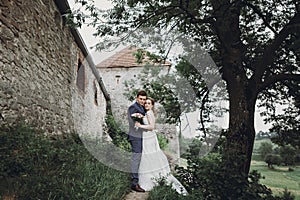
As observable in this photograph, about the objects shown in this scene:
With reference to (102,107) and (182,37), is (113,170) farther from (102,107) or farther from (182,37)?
(102,107)

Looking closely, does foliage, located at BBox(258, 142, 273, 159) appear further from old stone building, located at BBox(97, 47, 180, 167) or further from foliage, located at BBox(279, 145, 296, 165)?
old stone building, located at BBox(97, 47, 180, 167)

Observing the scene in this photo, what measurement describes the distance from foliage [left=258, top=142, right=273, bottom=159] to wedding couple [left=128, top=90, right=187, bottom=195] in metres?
2.59

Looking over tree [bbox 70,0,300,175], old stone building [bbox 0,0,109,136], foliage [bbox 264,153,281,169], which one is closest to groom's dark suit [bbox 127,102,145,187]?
tree [bbox 70,0,300,175]

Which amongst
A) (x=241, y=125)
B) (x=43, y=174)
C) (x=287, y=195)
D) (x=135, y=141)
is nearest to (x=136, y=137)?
(x=135, y=141)

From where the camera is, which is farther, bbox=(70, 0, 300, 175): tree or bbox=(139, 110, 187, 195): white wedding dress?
bbox=(70, 0, 300, 175): tree

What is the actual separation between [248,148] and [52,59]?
14.5 ft

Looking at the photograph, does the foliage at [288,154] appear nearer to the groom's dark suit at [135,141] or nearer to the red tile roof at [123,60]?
the red tile roof at [123,60]

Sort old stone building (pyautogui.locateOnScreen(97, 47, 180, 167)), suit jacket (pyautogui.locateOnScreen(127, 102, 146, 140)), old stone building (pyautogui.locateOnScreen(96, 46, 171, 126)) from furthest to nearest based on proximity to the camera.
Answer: old stone building (pyautogui.locateOnScreen(96, 46, 171, 126)), old stone building (pyautogui.locateOnScreen(97, 47, 180, 167)), suit jacket (pyautogui.locateOnScreen(127, 102, 146, 140))

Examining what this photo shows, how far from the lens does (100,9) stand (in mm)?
4961

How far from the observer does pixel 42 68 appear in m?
5.24

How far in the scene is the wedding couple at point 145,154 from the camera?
4016 millimetres

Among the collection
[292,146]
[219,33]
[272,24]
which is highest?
[272,24]

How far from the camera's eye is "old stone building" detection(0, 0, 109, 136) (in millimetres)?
3781

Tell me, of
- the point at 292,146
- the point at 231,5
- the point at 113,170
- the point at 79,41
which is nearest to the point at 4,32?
the point at 113,170
